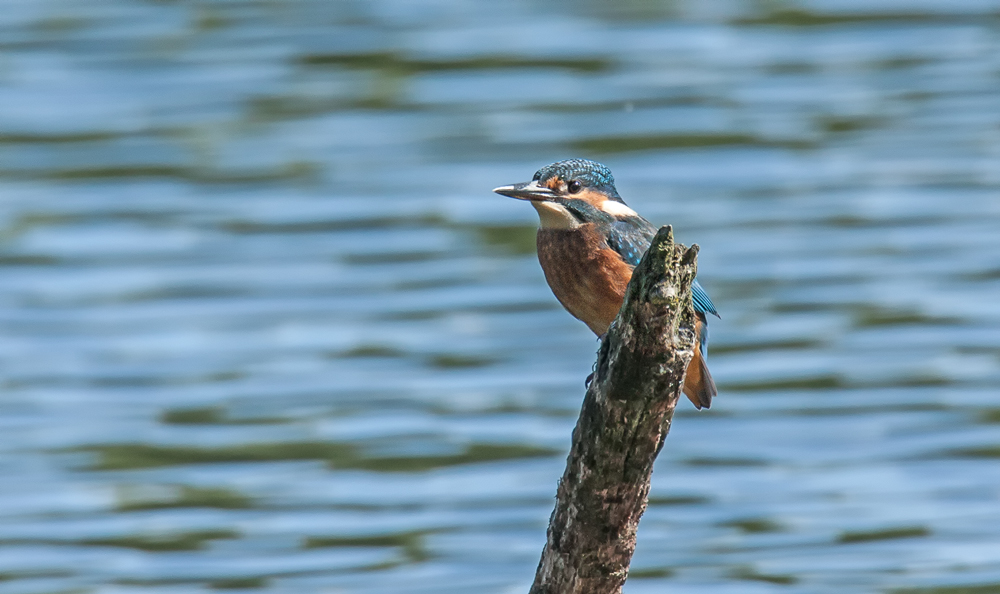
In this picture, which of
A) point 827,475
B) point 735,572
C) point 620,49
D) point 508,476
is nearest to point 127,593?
point 508,476

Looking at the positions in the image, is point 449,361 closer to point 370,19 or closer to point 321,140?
point 321,140

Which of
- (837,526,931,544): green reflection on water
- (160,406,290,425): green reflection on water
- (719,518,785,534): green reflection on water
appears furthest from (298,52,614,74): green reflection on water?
(837,526,931,544): green reflection on water

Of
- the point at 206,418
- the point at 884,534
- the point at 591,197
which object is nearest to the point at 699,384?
the point at 591,197

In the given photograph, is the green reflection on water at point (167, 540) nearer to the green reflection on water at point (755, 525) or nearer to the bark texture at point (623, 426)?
the green reflection on water at point (755, 525)

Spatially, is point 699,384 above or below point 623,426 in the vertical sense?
above

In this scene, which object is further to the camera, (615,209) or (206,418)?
(206,418)

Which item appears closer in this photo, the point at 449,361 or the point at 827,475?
the point at 827,475

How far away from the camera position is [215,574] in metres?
9.67

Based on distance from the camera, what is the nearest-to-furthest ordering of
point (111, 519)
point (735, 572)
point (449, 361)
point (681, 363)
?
point (681, 363) → point (735, 572) → point (111, 519) → point (449, 361)

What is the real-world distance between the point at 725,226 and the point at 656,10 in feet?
15.8

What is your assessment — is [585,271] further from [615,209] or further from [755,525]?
[755,525]

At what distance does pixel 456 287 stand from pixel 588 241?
791cm

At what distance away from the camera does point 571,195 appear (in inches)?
213

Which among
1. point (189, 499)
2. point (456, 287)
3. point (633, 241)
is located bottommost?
point (633, 241)
